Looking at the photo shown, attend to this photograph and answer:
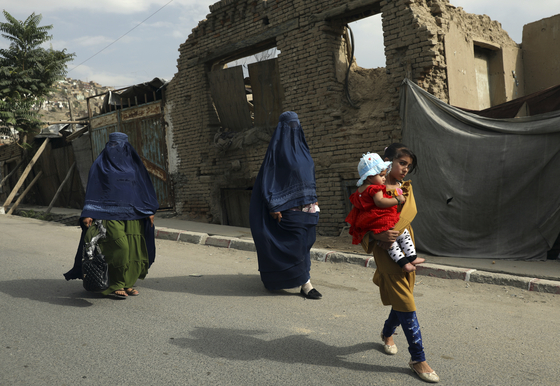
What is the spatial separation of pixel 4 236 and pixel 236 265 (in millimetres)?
4707

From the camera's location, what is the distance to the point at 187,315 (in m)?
3.50

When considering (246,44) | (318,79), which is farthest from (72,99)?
(318,79)

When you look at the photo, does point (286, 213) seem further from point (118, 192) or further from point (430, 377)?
point (430, 377)

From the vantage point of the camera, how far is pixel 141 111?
36.1 ft

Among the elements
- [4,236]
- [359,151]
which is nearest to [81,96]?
[4,236]

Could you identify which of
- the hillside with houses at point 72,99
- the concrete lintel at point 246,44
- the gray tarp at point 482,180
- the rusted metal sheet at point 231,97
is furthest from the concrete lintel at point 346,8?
the hillside with houses at point 72,99

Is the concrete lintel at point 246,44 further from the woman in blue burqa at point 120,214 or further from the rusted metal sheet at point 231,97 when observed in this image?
the woman in blue burqa at point 120,214

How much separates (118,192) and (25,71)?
486 inches

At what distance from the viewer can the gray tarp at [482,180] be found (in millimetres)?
5008

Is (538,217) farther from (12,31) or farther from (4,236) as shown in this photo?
(12,31)

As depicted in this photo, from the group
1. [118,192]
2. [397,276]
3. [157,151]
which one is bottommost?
Result: [397,276]

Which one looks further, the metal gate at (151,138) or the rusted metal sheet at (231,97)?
the metal gate at (151,138)

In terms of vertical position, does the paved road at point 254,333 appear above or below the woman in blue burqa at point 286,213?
below

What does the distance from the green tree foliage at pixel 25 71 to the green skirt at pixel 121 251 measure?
11.7 meters
